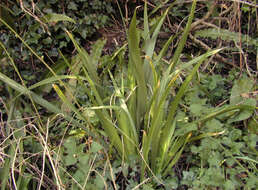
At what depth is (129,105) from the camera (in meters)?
1.32

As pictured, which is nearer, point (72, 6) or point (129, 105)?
point (129, 105)

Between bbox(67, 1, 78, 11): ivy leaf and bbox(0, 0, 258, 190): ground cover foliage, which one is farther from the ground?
bbox(67, 1, 78, 11): ivy leaf

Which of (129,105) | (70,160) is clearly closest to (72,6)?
(129,105)

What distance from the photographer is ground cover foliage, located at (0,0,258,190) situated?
1225 mm

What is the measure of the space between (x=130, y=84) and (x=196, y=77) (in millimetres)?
480

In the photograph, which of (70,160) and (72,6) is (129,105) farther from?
(72,6)

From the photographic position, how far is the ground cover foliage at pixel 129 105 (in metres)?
1.22

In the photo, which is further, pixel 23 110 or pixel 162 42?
pixel 162 42

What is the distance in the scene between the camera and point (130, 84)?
1.38 metres

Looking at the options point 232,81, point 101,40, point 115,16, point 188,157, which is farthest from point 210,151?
point 115,16

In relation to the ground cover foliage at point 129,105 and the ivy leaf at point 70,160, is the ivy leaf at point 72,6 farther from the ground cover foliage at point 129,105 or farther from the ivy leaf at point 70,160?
the ivy leaf at point 70,160

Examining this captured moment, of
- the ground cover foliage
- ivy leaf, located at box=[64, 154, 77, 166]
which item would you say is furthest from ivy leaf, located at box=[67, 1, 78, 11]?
ivy leaf, located at box=[64, 154, 77, 166]

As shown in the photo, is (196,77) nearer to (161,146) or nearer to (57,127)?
(161,146)

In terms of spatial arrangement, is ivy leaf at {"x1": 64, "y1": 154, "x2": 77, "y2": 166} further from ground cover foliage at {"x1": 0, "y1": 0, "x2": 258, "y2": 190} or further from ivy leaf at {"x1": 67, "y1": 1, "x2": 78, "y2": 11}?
ivy leaf at {"x1": 67, "y1": 1, "x2": 78, "y2": 11}
